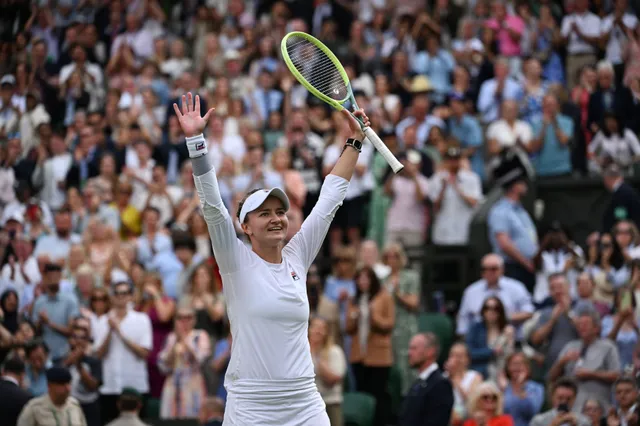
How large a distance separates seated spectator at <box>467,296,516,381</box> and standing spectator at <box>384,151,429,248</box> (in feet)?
7.91

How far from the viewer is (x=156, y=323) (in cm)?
1343

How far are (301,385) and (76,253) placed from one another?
809cm

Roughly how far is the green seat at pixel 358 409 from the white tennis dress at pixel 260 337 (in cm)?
620

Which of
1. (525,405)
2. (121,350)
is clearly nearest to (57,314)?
(121,350)

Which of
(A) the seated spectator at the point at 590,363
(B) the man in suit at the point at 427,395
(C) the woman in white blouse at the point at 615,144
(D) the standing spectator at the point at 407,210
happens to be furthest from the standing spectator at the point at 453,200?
(B) the man in suit at the point at 427,395

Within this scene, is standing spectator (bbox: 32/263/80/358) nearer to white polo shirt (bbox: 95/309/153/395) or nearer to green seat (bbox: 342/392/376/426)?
white polo shirt (bbox: 95/309/153/395)

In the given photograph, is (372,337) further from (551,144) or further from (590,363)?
(551,144)

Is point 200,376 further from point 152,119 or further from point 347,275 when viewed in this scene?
point 152,119

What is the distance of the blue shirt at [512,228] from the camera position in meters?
14.6

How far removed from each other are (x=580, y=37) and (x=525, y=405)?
788cm

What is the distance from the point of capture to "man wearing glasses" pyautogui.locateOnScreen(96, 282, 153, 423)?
1280 cm

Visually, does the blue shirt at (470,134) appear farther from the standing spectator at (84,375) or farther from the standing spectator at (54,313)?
the standing spectator at (84,375)

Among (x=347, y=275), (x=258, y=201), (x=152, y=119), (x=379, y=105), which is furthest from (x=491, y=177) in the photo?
(x=258, y=201)

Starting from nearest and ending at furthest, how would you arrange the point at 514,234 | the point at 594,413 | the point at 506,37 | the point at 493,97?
the point at 594,413, the point at 514,234, the point at 493,97, the point at 506,37
